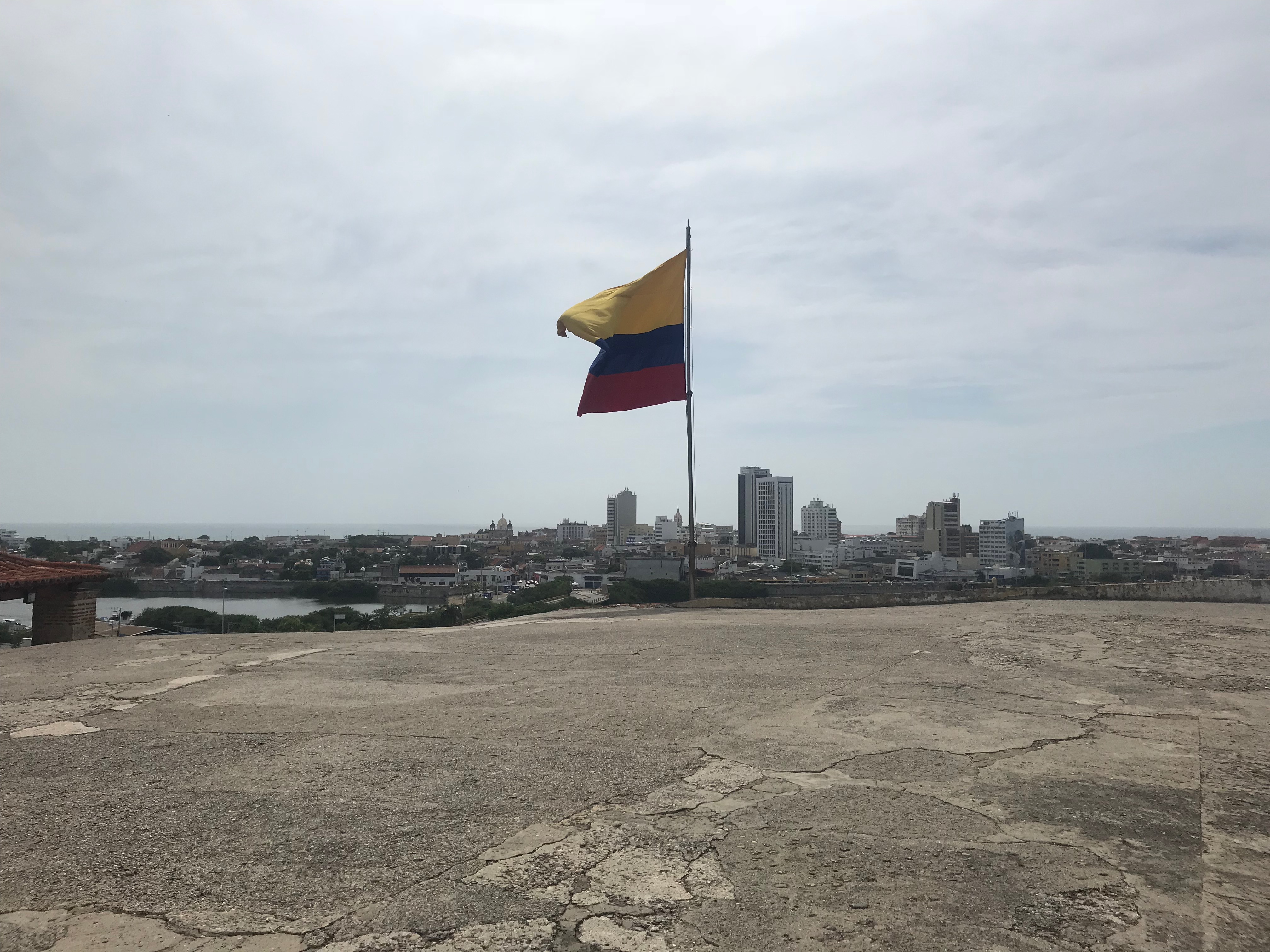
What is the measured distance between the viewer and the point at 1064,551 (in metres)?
34.9

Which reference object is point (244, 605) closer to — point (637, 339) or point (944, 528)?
point (637, 339)

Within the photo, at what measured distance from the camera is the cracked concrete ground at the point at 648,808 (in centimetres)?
193

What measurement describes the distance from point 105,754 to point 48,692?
166cm

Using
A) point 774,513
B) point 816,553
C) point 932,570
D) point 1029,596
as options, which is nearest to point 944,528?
point 816,553

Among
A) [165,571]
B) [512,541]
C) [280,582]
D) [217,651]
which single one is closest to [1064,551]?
[217,651]

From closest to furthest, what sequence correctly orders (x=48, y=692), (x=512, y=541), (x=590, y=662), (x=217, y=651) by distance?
(x=48, y=692) → (x=590, y=662) → (x=217, y=651) → (x=512, y=541)

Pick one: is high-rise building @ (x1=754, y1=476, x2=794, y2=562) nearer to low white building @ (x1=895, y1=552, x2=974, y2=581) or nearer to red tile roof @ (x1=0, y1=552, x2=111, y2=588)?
low white building @ (x1=895, y1=552, x2=974, y2=581)

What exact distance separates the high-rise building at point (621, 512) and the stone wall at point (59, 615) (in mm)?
157199

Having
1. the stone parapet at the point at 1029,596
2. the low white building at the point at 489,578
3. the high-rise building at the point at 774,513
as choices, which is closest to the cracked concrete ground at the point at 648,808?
the stone parapet at the point at 1029,596

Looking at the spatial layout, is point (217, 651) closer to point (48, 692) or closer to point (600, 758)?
point (48, 692)

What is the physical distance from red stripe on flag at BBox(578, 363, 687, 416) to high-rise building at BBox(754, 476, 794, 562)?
4565 inches

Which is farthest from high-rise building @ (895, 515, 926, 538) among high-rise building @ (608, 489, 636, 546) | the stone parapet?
the stone parapet

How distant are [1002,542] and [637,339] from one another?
198 ft

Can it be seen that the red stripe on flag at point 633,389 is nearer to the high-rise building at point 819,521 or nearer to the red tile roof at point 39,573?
the red tile roof at point 39,573
